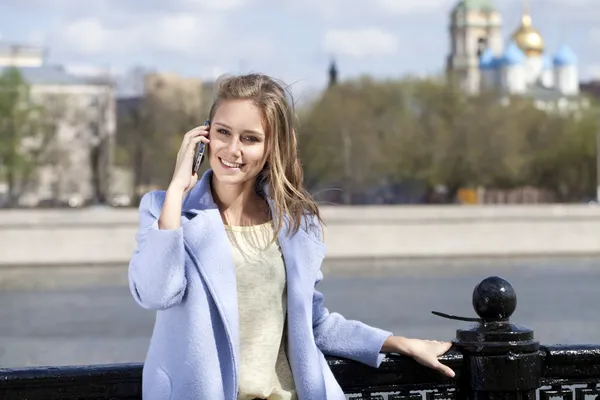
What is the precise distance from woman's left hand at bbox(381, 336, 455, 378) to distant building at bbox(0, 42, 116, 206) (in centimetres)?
4451

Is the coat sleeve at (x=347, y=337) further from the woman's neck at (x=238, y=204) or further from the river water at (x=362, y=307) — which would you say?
the river water at (x=362, y=307)

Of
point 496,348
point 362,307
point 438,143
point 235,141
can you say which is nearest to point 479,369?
point 496,348

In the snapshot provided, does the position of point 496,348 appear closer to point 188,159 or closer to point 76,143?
point 188,159

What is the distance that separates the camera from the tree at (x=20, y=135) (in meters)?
47.5

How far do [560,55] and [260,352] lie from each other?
260ft

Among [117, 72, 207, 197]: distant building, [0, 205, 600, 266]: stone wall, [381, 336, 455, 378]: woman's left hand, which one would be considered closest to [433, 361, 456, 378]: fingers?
[381, 336, 455, 378]: woman's left hand

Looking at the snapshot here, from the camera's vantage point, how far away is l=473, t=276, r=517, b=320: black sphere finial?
3.17 metres

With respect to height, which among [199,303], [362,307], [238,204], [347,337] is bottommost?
[362,307]

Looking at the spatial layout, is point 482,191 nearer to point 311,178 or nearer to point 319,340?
point 311,178

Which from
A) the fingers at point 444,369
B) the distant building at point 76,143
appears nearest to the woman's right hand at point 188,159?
the fingers at point 444,369

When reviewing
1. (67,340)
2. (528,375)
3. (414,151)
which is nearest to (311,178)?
A: (414,151)

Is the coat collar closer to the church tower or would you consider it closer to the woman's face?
the woman's face

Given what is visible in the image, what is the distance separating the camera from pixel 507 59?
247 feet

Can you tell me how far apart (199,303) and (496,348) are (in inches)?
34.3
